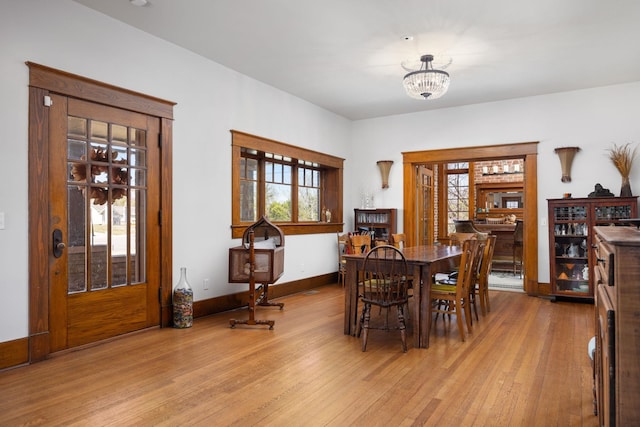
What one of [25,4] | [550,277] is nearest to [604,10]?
[550,277]

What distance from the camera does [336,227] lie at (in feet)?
24.7

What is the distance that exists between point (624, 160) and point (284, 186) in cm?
473

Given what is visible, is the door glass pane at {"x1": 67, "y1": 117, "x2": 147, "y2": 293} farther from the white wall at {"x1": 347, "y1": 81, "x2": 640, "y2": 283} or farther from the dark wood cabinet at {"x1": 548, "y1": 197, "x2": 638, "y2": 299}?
the dark wood cabinet at {"x1": 548, "y1": 197, "x2": 638, "y2": 299}

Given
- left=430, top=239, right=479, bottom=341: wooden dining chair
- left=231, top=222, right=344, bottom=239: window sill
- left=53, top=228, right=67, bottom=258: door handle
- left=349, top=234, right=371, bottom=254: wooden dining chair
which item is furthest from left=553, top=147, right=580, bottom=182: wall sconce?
left=53, top=228, right=67, bottom=258: door handle

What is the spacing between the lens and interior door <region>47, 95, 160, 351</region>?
3.56 metres

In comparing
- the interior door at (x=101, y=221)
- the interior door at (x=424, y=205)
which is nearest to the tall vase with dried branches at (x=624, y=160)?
the interior door at (x=424, y=205)

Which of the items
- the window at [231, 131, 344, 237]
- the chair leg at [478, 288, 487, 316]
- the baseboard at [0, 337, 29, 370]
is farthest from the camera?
the window at [231, 131, 344, 237]

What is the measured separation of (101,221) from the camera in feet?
12.8

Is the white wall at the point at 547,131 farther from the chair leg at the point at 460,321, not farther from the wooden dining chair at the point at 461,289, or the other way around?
the chair leg at the point at 460,321

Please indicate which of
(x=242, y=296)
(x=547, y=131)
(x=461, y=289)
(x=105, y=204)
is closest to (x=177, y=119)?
(x=105, y=204)

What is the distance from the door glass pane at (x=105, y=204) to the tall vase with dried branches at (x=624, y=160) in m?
5.93

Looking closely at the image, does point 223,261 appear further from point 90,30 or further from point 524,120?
point 524,120

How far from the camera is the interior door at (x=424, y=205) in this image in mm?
7902

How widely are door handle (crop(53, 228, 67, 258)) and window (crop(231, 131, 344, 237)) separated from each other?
2.12 metres
